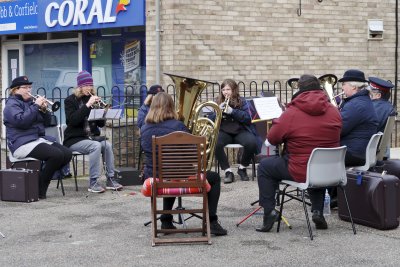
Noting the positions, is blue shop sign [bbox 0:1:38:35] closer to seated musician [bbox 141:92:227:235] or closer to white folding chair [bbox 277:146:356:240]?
seated musician [bbox 141:92:227:235]

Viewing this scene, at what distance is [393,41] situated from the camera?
15188mm

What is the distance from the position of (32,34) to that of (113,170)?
296 inches

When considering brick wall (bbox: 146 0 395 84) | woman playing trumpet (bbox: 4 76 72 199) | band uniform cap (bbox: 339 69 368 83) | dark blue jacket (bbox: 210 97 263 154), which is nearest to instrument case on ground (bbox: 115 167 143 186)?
woman playing trumpet (bbox: 4 76 72 199)

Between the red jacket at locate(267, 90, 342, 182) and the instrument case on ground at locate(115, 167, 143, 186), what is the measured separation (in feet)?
12.2

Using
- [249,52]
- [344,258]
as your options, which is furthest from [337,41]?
[344,258]

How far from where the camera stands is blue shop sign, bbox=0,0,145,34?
45.1 feet

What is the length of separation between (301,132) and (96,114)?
3565mm

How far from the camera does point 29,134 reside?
9789 mm

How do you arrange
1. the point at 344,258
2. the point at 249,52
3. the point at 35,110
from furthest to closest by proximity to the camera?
the point at 249,52, the point at 35,110, the point at 344,258

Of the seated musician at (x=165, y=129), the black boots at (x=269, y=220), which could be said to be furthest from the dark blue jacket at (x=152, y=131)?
the black boots at (x=269, y=220)

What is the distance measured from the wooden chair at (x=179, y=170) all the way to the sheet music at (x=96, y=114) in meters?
2.94

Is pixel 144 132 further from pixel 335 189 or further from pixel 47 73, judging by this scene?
pixel 47 73

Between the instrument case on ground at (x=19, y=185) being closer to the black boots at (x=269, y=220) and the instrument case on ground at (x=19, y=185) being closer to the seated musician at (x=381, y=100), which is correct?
the black boots at (x=269, y=220)

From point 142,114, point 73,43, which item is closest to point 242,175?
point 142,114
